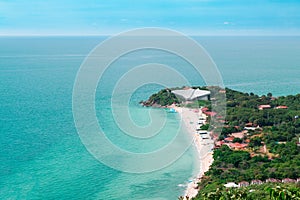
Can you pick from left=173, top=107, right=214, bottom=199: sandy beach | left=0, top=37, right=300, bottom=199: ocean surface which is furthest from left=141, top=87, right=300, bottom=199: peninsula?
left=0, top=37, right=300, bottom=199: ocean surface

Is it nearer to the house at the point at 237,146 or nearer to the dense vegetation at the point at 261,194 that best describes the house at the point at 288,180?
the dense vegetation at the point at 261,194

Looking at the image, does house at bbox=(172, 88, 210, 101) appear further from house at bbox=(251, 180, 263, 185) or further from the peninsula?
house at bbox=(251, 180, 263, 185)

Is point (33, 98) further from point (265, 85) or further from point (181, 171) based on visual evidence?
point (265, 85)

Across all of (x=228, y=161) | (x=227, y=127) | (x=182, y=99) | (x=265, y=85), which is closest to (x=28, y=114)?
(x=182, y=99)

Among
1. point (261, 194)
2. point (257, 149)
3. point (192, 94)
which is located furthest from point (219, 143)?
point (192, 94)

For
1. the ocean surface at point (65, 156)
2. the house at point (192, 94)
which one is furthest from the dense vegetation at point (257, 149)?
the house at point (192, 94)

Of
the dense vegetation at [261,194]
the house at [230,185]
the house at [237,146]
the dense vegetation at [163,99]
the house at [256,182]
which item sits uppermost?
the dense vegetation at [163,99]

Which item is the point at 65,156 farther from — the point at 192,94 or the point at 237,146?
the point at 192,94
